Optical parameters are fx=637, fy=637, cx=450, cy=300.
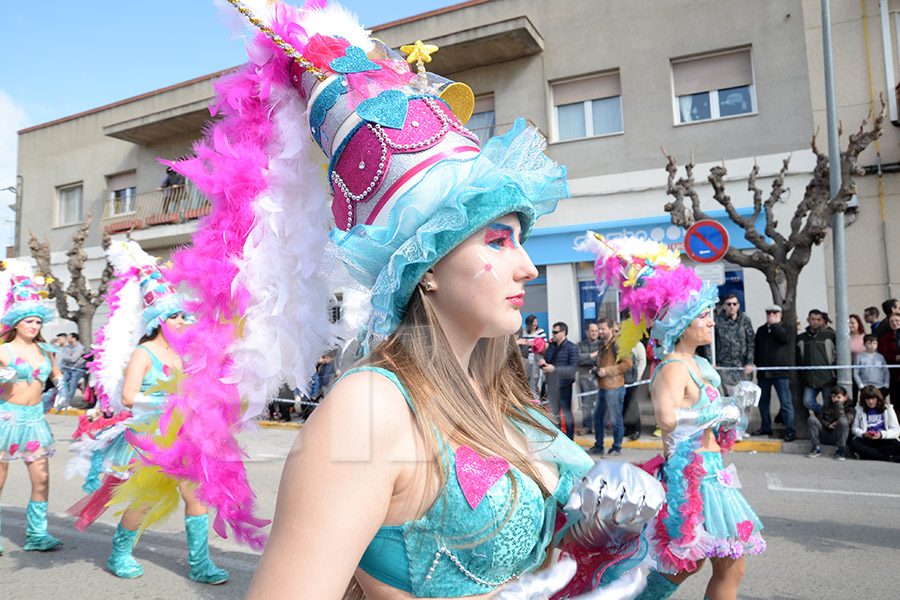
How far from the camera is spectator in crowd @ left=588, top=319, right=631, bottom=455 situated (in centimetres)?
803

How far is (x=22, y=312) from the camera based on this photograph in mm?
5652

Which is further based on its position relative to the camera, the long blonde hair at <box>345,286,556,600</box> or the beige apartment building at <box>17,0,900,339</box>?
the beige apartment building at <box>17,0,900,339</box>

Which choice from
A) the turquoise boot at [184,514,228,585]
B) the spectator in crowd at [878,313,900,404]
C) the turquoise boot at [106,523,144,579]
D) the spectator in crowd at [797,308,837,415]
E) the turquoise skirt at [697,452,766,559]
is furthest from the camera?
the spectator in crowd at [797,308,837,415]

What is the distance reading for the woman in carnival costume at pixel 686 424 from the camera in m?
3.19

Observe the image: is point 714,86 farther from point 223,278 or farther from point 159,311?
point 223,278

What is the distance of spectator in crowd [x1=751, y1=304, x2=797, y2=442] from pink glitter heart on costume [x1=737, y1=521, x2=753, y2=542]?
6094 millimetres

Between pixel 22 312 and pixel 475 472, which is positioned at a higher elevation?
pixel 22 312

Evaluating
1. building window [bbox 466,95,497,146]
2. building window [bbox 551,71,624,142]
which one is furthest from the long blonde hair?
building window [bbox 466,95,497,146]

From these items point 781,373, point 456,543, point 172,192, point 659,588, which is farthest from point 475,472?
point 172,192

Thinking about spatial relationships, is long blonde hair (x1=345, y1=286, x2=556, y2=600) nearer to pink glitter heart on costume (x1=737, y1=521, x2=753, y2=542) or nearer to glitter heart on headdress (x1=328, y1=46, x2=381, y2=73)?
glitter heart on headdress (x1=328, y1=46, x2=381, y2=73)

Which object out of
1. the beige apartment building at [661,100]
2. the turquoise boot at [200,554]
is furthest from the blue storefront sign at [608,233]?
the turquoise boot at [200,554]

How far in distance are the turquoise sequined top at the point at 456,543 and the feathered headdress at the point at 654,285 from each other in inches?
116

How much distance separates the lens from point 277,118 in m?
2.01

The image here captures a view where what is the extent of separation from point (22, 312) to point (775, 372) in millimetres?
9020
